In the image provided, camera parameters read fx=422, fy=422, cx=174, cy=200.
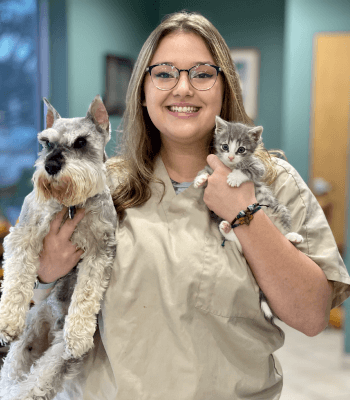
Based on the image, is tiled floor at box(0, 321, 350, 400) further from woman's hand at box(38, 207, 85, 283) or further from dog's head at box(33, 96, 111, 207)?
dog's head at box(33, 96, 111, 207)

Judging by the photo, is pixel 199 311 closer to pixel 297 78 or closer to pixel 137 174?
pixel 137 174

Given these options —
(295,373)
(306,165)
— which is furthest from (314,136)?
(295,373)

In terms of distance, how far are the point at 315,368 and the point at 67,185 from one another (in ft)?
9.20

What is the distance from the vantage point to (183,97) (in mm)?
1276

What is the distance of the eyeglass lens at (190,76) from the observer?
1.29 m

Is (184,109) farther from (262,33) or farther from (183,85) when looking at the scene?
(262,33)

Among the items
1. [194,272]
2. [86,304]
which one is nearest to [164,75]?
[194,272]

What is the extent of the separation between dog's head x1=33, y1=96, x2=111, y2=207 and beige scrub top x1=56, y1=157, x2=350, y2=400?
20 cm

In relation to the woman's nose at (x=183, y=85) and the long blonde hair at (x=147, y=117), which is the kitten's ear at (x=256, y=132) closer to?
the long blonde hair at (x=147, y=117)

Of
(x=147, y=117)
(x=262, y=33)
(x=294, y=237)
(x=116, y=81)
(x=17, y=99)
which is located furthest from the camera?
(x=262, y=33)

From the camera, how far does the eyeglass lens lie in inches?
50.6

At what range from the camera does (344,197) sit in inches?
180

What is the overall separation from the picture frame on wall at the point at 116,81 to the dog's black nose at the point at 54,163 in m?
3.35

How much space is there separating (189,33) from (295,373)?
2692 millimetres
